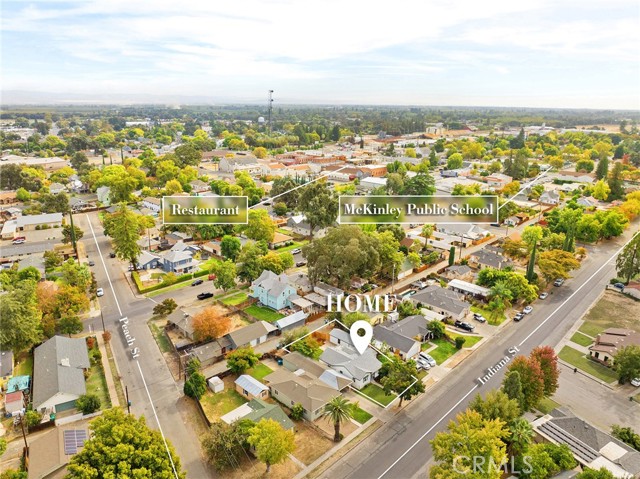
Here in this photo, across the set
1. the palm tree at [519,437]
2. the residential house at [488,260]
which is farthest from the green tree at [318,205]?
the palm tree at [519,437]

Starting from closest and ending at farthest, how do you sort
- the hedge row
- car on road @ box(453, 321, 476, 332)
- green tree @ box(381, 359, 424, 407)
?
1. green tree @ box(381, 359, 424, 407)
2. car on road @ box(453, 321, 476, 332)
3. the hedge row

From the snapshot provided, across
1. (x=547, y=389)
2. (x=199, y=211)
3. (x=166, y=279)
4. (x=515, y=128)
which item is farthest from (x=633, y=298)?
(x=515, y=128)

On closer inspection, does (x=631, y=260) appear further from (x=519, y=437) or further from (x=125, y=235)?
(x=125, y=235)

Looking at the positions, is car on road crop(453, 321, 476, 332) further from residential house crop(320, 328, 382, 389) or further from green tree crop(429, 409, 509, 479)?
green tree crop(429, 409, 509, 479)

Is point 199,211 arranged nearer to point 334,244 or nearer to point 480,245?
point 334,244

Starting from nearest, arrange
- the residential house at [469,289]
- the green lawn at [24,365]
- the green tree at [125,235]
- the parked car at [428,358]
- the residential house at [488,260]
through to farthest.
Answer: the green lawn at [24,365] < the parked car at [428,358] < the residential house at [469,289] < the green tree at [125,235] < the residential house at [488,260]

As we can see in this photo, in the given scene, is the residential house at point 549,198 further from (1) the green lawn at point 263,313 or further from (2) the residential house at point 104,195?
(2) the residential house at point 104,195

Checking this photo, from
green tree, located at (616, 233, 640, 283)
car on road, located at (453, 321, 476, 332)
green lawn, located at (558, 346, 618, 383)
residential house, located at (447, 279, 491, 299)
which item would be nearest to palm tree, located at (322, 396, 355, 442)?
car on road, located at (453, 321, 476, 332)
